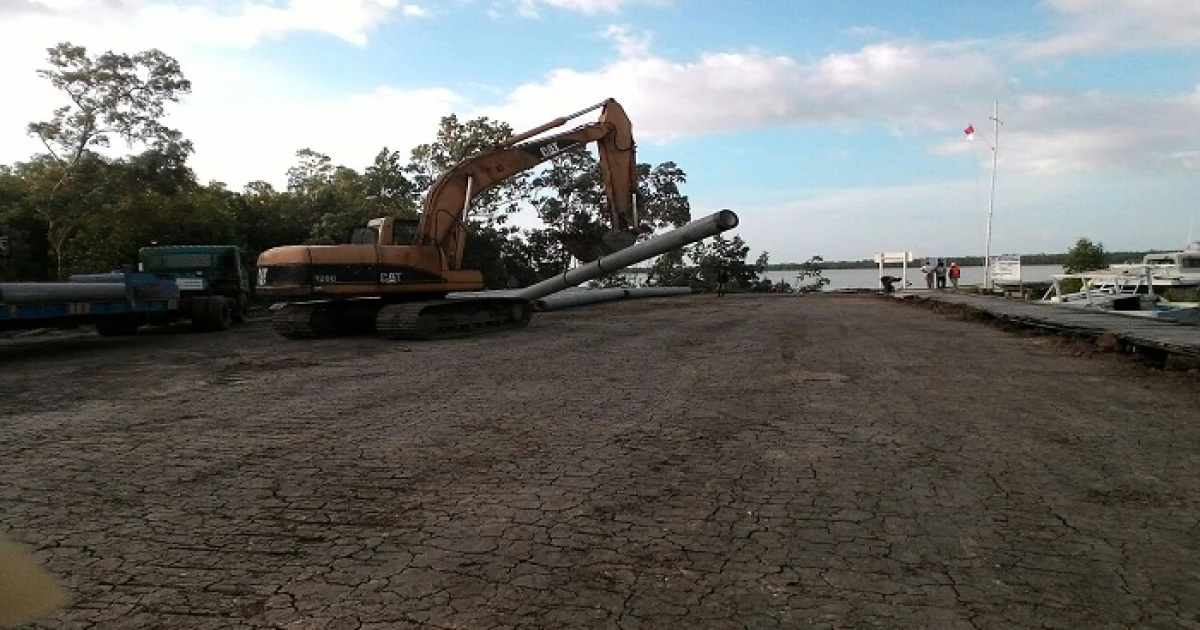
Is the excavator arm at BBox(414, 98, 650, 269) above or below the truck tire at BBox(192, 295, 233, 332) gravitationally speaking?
above

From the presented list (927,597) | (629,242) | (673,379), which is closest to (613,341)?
(629,242)

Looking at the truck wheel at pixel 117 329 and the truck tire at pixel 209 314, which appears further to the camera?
the truck tire at pixel 209 314

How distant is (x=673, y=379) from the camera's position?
993 centimetres

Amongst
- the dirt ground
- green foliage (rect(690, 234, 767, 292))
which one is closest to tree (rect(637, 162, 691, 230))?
green foliage (rect(690, 234, 767, 292))

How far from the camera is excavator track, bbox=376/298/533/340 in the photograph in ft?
50.9

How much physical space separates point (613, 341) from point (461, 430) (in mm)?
8175

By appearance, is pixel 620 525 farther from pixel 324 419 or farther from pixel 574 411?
pixel 324 419

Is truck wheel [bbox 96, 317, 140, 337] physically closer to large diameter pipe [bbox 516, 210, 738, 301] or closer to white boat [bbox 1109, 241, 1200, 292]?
large diameter pipe [bbox 516, 210, 738, 301]

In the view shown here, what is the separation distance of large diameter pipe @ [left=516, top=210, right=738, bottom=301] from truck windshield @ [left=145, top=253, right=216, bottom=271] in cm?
851

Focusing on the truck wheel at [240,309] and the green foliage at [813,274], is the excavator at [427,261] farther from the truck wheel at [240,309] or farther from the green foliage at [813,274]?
the green foliage at [813,274]

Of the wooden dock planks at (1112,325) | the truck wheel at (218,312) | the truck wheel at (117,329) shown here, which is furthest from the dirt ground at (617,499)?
the truck wheel at (218,312)

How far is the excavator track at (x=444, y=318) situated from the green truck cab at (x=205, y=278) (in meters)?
5.86

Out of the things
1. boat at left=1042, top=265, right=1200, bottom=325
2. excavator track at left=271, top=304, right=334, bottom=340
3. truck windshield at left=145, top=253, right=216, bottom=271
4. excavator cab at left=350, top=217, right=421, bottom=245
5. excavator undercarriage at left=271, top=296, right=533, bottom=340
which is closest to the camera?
excavator undercarriage at left=271, top=296, right=533, bottom=340

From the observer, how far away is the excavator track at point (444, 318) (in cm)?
1552
